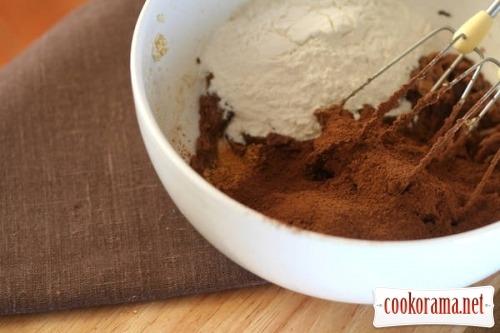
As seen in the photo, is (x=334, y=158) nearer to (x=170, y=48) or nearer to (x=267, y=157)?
(x=267, y=157)

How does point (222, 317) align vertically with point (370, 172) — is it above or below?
below

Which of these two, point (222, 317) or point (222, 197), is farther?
point (222, 317)

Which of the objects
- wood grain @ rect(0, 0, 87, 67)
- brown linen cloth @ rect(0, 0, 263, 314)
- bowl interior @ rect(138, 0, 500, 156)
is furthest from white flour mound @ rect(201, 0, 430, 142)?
wood grain @ rect(0, 0, 87, 67)

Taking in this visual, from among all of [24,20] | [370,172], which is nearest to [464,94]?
[370,172]

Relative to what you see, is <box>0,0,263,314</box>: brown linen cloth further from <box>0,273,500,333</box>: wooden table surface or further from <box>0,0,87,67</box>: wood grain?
<box>0,0,87,67</box>: wood grain

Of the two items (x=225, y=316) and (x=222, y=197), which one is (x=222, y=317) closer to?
(x=225, y=316)

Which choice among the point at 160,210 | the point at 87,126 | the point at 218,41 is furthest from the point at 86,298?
the point at 218,41
